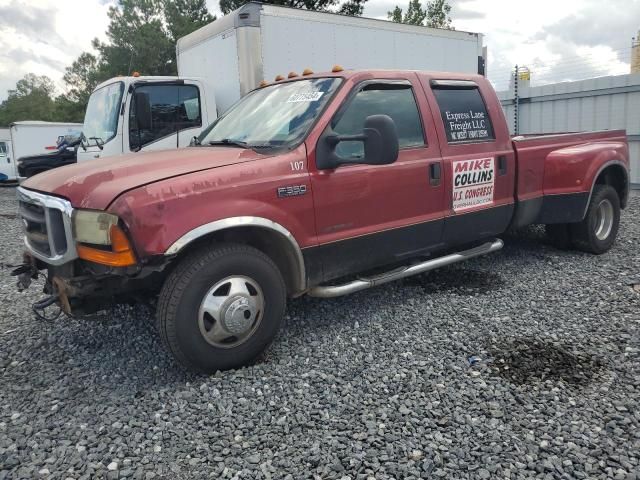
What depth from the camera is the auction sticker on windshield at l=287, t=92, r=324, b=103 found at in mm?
3851

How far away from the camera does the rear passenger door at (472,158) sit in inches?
172

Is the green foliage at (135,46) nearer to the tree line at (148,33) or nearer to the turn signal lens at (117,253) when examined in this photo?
the tree line at (148,33)

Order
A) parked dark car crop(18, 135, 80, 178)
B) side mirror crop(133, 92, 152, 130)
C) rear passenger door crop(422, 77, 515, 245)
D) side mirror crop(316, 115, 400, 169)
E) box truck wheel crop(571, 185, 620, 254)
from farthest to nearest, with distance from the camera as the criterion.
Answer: parked dark car crop(18, 135, 80, 178) < side mirror crop(133, 92, 152, 130) < box truck wheel crop(571, 185, 620, 254) < rear passenger door crop(422, 77, 515, 245) < side mirror crop(316, 115, 400, 169)

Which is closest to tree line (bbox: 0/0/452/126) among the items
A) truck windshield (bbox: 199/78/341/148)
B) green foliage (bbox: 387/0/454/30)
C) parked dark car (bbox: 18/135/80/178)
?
green foliage (bbox: 387/0/454/30)

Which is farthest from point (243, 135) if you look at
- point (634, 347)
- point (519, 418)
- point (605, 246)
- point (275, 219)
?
point (605, 246)

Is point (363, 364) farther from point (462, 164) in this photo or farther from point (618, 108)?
point (618, 108)

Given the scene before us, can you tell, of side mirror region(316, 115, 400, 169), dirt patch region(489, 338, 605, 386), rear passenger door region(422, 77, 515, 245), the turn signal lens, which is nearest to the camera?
the turn signal lens

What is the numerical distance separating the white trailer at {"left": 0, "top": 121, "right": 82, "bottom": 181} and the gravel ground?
62.7ft

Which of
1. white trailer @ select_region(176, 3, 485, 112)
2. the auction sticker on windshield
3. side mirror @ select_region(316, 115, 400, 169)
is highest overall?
white trailer @ select_region(176, 3, 485, 112)

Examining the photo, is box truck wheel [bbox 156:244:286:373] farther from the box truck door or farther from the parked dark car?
the parked dark car

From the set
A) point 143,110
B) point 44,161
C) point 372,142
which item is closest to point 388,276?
point 372,142

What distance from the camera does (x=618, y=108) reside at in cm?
1060

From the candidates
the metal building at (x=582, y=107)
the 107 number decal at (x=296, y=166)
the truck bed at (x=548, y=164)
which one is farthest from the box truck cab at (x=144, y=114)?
the metal building at (x=582, y=107)

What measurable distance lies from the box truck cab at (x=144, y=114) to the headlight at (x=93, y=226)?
4.32 metres
